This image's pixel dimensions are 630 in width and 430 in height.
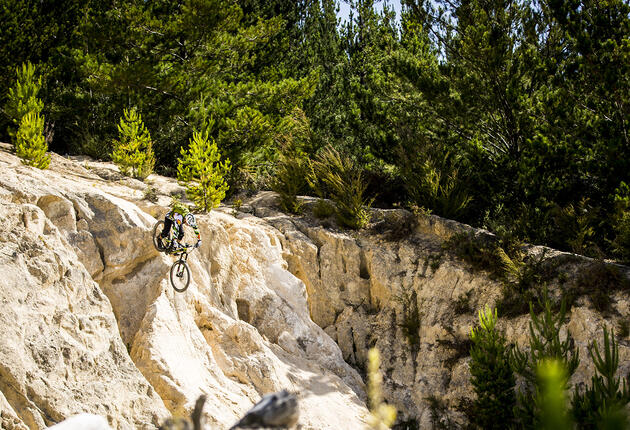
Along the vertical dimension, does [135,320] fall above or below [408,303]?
below

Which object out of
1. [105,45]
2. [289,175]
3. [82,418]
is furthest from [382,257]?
[105,45]

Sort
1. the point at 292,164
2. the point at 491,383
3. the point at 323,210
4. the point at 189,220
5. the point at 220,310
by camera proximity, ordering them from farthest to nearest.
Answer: the point at 292,164 < the point at 323,210 < the point at 220,310 < the point at 189,220 < the point at 491,383

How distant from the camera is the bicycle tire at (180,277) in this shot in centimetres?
714

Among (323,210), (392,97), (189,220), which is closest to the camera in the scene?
(189,220)

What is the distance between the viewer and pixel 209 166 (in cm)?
920

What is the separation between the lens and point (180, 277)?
7215 millimetres

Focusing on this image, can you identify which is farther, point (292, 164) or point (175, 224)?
point (292, 164)

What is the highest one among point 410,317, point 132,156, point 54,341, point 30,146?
point 132,156

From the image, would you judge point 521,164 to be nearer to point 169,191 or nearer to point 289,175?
point 289,175

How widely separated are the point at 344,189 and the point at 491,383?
4.54 meters

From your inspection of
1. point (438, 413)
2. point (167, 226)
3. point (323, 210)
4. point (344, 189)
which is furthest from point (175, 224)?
point (438, 413)

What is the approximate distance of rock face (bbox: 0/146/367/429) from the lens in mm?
5293

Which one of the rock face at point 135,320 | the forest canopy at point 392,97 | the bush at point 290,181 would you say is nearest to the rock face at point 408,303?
the bush at point 290,181

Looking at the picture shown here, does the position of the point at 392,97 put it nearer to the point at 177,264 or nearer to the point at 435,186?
the point at 435,186
